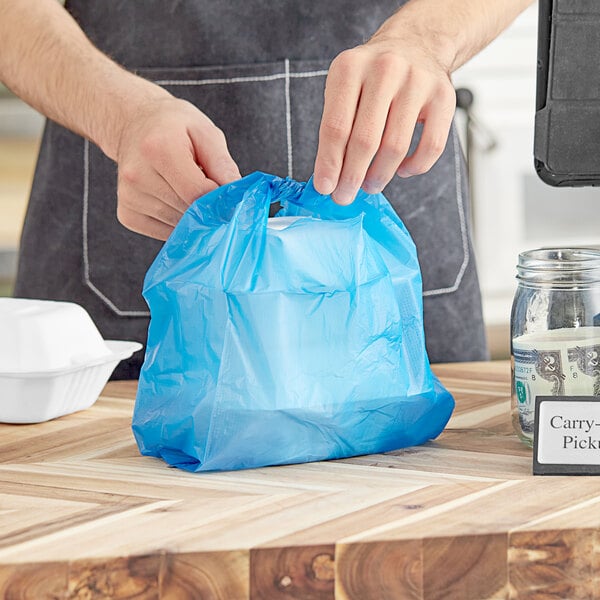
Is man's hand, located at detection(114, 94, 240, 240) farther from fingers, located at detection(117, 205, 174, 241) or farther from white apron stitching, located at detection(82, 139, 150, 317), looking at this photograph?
white apron stitching, located at detection(82, 139, 150, 317)

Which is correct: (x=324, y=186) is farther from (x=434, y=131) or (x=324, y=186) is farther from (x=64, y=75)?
(x=64, y=75)

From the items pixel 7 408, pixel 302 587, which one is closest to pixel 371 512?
pixel 302 587

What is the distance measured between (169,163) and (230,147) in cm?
38

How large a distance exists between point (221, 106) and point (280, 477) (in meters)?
0.62

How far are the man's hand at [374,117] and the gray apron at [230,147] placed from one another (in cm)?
40

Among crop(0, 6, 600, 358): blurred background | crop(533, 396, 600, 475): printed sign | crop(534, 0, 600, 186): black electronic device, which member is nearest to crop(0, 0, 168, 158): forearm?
crop(534, 0, 600, 186): black electronic device

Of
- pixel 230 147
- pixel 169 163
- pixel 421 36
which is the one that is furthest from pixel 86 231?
pixel 421 36

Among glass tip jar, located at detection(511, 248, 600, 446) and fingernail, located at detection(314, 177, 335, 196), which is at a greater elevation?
fingernail, located at detection(314, 177, 335, 196)

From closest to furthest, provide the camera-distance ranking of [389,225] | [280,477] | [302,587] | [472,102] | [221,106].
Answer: [302,587], [280,477], [389,225], [221,106], [472,102]

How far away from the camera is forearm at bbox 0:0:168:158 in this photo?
1067mm

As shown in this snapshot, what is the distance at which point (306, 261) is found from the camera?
86 cm

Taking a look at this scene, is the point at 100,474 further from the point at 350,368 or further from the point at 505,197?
the point at 505,197

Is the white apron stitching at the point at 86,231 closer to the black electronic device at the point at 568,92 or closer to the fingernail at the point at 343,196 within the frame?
the fingernail at the point at 343,196

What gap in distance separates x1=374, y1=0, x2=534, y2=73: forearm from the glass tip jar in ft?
0.76
